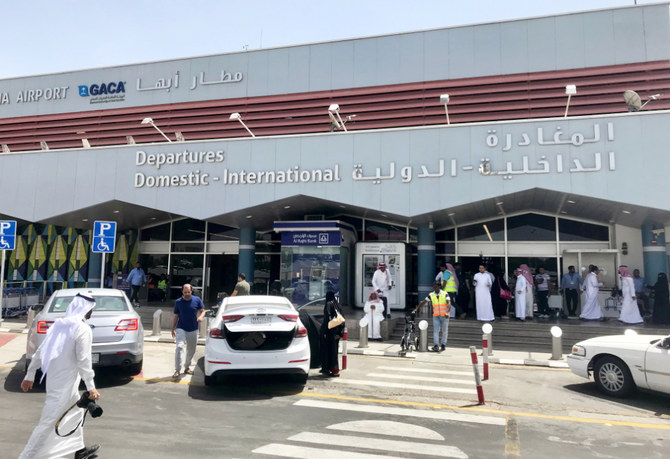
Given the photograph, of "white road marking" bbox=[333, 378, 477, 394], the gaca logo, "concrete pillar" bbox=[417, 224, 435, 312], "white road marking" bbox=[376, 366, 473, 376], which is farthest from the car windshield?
the gaca logo

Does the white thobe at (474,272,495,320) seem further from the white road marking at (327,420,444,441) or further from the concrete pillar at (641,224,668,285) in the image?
the white road marking at (327,420,444,441)

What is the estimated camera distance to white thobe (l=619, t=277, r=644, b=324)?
14508 mm

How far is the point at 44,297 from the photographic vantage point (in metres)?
22.1

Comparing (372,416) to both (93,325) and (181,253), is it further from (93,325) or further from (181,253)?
(181,253)

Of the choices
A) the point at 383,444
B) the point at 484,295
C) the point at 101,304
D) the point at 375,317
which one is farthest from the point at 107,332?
the point at 484,295

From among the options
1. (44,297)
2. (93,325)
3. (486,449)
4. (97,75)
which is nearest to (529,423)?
(486,449)

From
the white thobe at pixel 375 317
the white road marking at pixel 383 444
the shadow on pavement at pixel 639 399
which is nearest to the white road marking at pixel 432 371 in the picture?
the shadow on pavement at pixel 639 399

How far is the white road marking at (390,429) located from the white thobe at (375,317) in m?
7.55

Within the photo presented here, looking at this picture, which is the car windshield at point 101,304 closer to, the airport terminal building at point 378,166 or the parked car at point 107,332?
the parked car at point 107,332

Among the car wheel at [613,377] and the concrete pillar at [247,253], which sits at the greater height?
the concrete pillar at [247,253]

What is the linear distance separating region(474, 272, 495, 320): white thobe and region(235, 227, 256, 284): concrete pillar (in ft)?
28.9

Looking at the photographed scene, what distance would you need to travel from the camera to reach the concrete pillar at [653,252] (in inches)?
607

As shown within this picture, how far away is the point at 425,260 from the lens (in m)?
16.8

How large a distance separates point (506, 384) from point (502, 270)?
32.7 ft
